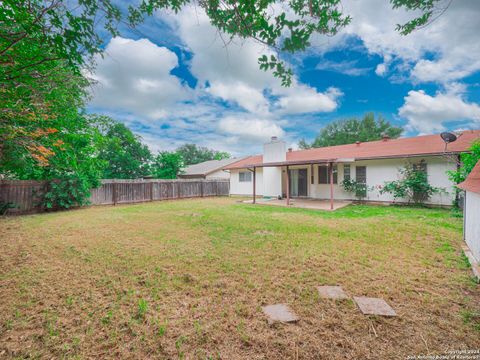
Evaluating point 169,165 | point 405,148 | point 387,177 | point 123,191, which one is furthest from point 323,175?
point 169,165

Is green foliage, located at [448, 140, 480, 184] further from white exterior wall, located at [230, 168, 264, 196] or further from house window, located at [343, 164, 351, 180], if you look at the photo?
white exterior wall, located at [230, 168, 264, 196]

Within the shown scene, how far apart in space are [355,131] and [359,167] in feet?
76.3

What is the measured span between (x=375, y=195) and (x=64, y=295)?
1234 cm

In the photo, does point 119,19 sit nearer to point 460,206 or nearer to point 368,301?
point 368,301

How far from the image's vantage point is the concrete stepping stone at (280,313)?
6.80 ft

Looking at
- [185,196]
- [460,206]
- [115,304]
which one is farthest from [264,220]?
[185,196]

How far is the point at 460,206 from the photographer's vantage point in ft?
26.7

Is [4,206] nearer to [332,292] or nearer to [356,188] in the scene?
[332,292]

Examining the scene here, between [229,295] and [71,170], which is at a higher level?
[71,170]

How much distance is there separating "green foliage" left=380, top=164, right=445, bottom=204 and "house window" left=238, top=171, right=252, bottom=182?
9.06 meters

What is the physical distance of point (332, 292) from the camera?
2.61 metres

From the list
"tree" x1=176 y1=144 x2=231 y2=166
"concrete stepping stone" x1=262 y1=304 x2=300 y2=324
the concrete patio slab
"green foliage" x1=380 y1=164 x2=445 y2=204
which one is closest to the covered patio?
"green foliage" x1=380 y1=164 x2=445 y2=204

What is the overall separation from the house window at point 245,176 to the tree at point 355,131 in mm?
20549

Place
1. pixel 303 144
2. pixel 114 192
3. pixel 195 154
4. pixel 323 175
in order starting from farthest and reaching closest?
pixel 195 154, pixel 303 144, pixel 323 175, pixel 114 192
